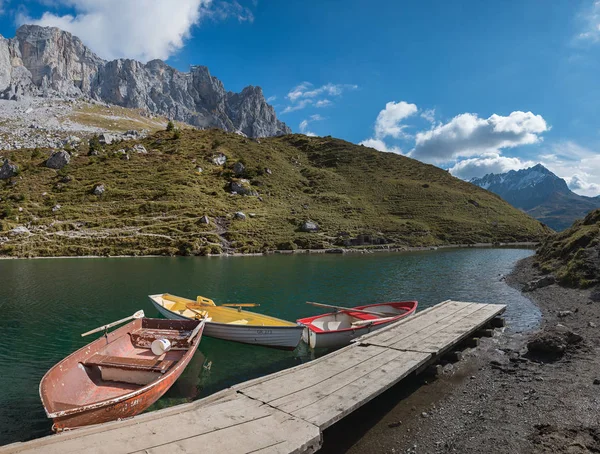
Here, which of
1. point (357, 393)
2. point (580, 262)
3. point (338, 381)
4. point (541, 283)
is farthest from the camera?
point (541, 283)

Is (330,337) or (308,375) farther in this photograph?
(330,337)

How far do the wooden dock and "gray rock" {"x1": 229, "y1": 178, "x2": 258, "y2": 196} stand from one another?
4122 inches

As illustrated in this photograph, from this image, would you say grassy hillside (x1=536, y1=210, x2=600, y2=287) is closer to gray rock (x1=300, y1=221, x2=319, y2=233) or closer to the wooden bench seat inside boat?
the wooden bench seat inside boat

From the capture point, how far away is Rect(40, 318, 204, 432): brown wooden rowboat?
9070 mm

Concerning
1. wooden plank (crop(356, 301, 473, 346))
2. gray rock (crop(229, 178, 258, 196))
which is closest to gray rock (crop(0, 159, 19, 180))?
gray rock (crop(229, 178, 258, 196))

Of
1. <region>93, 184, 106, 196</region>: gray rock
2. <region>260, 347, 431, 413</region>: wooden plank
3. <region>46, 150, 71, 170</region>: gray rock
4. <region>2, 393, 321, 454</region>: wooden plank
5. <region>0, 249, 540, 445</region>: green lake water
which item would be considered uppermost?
<region>46, 150, 71, 170</region>: gray rock

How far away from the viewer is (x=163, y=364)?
12.9m

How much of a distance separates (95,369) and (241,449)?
864 cm

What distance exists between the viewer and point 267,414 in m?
8.16

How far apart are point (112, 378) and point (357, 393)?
8.95 meters

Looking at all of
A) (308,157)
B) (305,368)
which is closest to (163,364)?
(305,368)

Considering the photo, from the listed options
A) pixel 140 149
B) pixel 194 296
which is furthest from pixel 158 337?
pixel 140 149

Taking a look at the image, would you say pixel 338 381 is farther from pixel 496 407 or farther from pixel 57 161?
pixel 57 161

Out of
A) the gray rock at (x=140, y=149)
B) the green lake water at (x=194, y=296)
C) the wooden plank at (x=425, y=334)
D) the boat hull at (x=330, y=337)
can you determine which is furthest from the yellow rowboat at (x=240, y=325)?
the gray rock at (x=140, y=149)
